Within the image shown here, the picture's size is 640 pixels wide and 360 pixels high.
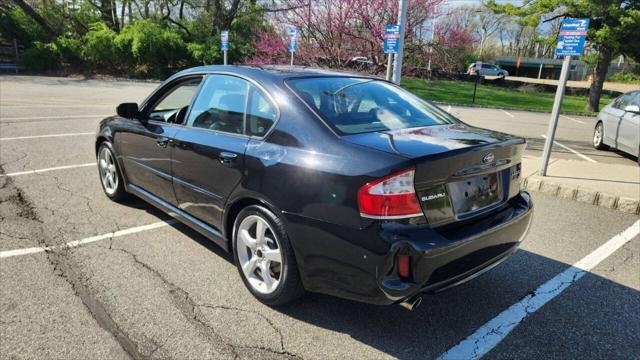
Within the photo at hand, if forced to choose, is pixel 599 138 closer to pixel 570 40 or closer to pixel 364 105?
pixel 570 40

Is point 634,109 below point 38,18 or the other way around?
below

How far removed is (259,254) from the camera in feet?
10.1

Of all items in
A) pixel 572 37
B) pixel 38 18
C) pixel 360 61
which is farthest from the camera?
pixel 38 18

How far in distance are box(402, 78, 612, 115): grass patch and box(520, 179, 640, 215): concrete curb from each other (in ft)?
34.9

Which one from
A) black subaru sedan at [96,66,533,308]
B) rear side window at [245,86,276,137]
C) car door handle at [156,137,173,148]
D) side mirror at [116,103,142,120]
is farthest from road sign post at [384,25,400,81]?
rear side window at [245,86,276,137]

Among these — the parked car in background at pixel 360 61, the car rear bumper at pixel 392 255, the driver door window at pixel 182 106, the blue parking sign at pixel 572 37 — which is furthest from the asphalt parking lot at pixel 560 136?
the driver door window at pixel 182 106

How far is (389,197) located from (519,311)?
1560mm

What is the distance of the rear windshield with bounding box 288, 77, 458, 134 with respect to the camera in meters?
2.95

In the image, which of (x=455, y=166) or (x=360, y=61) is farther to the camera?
(x=360, y=61)

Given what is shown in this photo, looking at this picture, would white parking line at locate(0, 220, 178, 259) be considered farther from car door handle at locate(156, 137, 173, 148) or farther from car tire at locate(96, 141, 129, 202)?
car door handle at locate(156, 137, 173, 148)

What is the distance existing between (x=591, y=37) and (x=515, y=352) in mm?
20988

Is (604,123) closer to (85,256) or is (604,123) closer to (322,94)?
(322,94)

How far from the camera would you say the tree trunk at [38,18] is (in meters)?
26.7

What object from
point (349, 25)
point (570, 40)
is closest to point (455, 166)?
point (570, 40)
